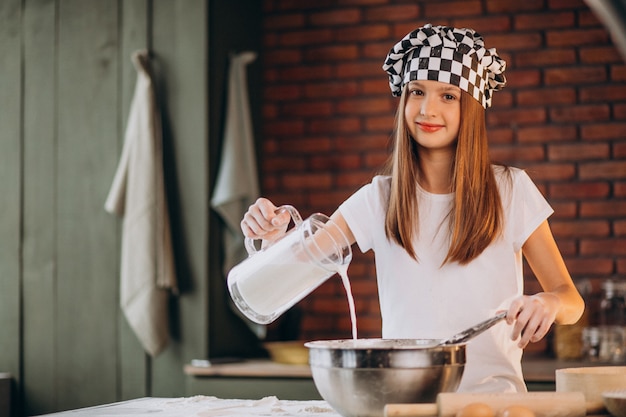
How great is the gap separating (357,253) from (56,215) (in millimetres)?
1156

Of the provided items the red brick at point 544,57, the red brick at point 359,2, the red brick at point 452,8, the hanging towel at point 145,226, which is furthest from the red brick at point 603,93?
the hanging towel at point 145,226

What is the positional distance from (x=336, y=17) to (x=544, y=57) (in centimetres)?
82

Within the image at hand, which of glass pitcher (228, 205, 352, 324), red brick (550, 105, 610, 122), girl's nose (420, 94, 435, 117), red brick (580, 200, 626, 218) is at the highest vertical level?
red brick (550, 105, 610, 122)

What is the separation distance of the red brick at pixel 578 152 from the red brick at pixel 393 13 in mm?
740

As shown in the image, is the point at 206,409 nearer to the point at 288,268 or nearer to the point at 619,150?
the point at 288,268

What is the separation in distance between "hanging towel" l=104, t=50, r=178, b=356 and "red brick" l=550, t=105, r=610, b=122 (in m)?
1.47

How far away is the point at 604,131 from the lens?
3.48 m

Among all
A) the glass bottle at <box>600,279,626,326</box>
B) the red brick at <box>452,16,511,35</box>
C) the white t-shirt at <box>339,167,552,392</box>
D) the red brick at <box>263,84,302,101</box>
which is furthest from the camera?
the red brick at <box>263,84,302,101</box>

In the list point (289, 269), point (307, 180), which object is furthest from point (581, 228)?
point (289, 269)

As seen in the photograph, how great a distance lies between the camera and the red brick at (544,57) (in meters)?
3.51

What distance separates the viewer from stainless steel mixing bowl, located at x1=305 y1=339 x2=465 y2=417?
135cm

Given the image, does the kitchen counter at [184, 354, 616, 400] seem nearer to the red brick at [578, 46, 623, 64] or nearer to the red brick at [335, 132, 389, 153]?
the red brick at [335, 132, 389, 153]

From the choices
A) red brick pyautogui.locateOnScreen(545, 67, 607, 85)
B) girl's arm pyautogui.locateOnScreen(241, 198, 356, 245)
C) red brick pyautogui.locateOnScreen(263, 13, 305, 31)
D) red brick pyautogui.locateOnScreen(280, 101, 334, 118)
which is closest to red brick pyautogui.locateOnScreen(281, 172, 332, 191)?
red brick pyautogui.locateOnScreen(280, 101, 334, 118)

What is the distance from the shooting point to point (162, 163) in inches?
130
